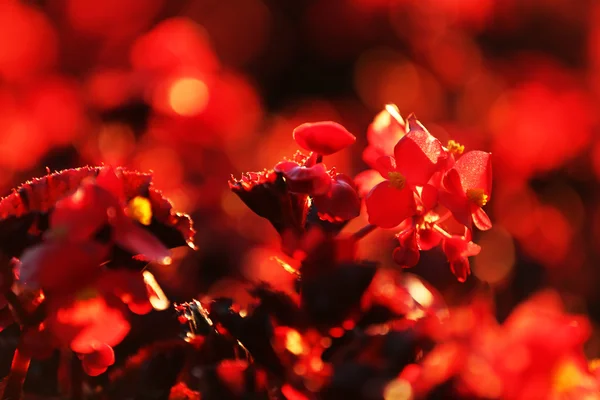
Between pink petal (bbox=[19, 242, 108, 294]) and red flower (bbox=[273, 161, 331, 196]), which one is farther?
red flower (bbox=[273, 161, 331, 196])

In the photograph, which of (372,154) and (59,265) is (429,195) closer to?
(372,154)

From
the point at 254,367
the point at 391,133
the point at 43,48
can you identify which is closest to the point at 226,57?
the point at 43,48

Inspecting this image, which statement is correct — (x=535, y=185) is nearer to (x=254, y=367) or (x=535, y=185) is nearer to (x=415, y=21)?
(x=415, y=21)

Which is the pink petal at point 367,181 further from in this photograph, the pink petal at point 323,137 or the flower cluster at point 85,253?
the flower cluster at point 85,253

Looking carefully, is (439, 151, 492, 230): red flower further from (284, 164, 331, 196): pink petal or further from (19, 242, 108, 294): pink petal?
(19, 242, 108, 294): pink petal

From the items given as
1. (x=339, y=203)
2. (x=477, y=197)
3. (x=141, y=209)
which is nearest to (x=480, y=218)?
(x=477, y=197)

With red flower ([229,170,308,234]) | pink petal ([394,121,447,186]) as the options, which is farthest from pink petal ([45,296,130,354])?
pink petal ([394,121,447,186])

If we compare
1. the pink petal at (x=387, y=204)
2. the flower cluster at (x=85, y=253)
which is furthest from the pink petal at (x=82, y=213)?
the pink petal at (x=387, y=204)
